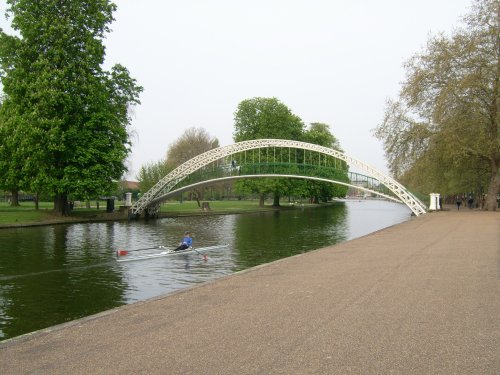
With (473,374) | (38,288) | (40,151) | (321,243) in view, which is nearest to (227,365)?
(473,374)

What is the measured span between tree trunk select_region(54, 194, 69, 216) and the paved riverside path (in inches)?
1250

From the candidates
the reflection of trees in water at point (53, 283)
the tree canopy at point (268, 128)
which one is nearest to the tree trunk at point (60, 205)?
the reflection of trees in water at point (53, 283)

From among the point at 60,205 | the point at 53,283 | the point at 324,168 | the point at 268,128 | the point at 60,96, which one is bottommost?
the point at 53,283

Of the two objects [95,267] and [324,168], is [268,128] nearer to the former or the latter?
[324,168]

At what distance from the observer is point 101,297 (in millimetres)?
13031

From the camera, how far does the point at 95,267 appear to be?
18.2 meters

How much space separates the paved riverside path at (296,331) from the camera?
19.5 feet

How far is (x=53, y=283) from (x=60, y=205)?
2702 centimetres

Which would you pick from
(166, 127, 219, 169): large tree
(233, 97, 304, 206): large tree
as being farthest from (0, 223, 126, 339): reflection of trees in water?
(166, 127, 219, 169): large tree

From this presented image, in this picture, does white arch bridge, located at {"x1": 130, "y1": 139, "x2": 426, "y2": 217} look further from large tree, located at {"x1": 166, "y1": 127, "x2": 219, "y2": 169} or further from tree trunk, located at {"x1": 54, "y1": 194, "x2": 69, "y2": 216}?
large tree, located at {"x1": 166, "y1": 127, "x2": 219, "y2": 169}

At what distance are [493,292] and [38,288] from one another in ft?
40.3

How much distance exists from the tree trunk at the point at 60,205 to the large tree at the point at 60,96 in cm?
48

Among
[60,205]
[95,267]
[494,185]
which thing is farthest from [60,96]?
[494,185]

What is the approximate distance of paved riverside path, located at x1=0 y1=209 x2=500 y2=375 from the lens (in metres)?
5.95
